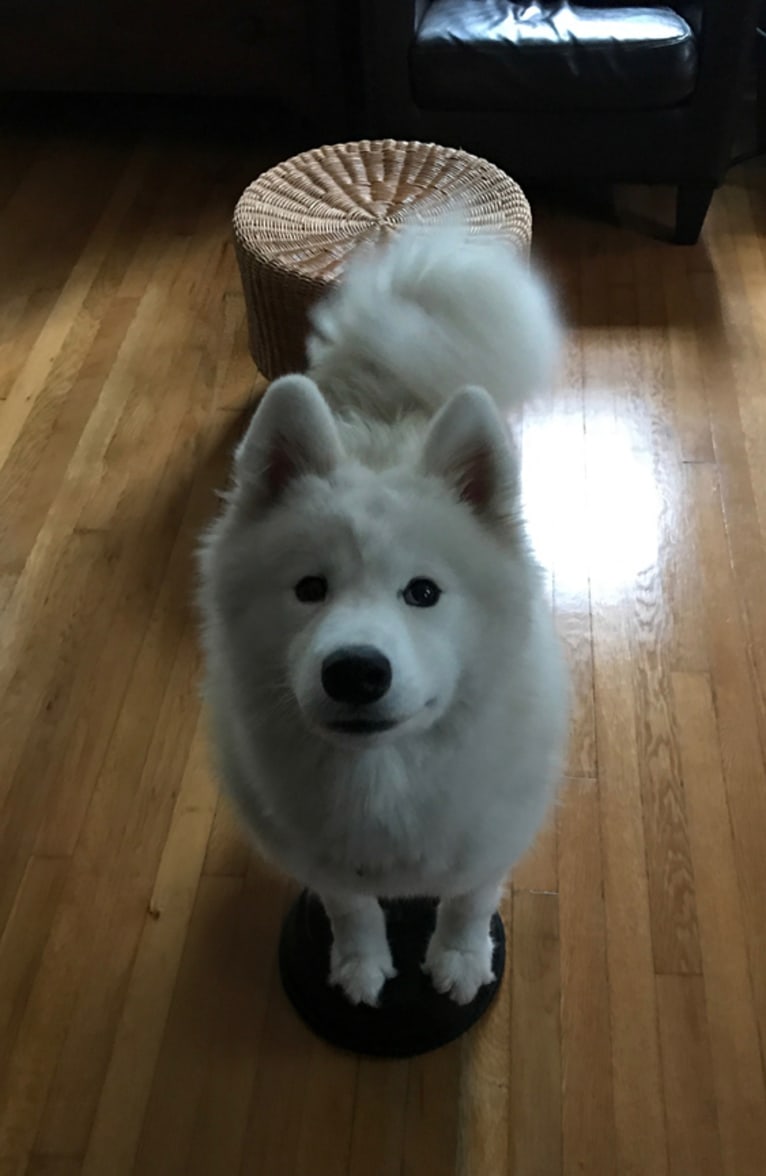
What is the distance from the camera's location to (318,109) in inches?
125

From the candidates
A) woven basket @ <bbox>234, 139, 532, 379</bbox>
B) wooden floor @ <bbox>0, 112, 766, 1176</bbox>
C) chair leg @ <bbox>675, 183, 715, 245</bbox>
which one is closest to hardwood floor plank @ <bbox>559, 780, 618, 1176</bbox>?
wooden floor @ <bbox>0, 112, 766, 1176</bbox>

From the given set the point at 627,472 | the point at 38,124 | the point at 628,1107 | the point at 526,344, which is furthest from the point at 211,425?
the point at 38,124

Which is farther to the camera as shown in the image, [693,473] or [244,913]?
[693,473]

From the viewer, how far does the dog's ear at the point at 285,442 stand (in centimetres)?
102

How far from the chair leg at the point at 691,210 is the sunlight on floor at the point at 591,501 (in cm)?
88

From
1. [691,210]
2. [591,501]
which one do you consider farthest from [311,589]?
[691,210]

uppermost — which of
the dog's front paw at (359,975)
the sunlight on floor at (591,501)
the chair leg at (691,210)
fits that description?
the chair leg at (691,210)

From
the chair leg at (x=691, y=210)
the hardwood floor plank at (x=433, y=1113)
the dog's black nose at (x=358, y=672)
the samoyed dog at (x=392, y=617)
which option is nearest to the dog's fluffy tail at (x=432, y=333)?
the samoyed dog at (x=392, y=617)

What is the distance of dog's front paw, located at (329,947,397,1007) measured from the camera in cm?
143

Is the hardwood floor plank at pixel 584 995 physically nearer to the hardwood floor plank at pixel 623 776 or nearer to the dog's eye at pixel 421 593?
the hardwood floor plank at pixel 623 776

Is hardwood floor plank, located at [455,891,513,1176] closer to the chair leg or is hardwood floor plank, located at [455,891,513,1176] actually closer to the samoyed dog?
the samoyed dog

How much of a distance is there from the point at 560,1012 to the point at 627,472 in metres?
1.25

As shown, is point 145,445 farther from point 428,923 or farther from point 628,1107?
point 628,1107

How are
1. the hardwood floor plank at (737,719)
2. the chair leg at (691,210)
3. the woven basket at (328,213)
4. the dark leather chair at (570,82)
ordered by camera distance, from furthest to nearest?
the chair leg at (691,210) → the dark leather chair at (570,82) → the woven basket at (328,213) → the hardwood floor plank at (737,719)
